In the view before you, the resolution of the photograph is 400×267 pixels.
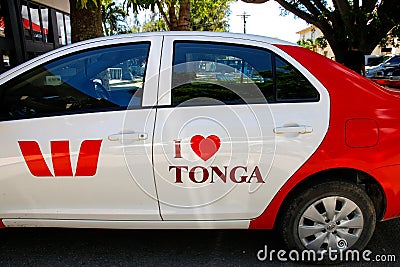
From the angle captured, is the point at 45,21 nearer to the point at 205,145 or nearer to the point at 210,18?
the point at 205,145

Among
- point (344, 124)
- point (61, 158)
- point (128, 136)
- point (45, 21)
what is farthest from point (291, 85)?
point (45, 21)

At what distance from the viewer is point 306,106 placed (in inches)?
87.0

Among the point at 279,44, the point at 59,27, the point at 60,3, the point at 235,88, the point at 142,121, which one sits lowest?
the point at 142,121

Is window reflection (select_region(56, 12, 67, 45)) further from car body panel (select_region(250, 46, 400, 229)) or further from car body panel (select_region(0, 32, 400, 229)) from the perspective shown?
car body panel (select_region(250, 46, 400, 229))

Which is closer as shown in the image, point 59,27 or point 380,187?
point 380,187

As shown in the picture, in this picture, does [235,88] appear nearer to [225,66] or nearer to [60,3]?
[225,66]

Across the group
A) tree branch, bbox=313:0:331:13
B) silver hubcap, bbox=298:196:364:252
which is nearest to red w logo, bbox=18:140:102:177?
silver hubcap, bbox=298:196:364:252

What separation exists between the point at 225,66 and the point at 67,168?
1.34m

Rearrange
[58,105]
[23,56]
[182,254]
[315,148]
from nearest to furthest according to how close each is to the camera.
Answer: [315,148]
[58,105]
[182,254]
[23,56]

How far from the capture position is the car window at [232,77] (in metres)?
2.26

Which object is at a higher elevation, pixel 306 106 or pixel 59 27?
pixel 59 27

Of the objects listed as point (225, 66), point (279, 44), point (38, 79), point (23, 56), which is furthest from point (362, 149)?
point (23, 56)

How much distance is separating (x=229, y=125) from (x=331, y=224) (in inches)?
41.6

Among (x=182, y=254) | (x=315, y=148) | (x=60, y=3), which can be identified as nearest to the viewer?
(x=315, y=148)
